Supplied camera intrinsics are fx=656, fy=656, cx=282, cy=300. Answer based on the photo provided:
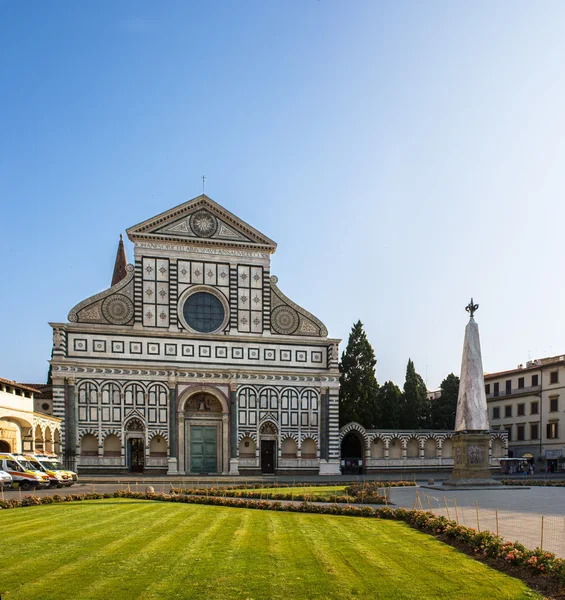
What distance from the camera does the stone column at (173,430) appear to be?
2000 inches

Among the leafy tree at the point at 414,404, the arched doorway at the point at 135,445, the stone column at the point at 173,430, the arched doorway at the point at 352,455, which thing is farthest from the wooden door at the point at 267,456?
the leafy tree at the point at 414,404

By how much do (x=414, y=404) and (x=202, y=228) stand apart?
100 feet

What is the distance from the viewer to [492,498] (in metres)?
28.0

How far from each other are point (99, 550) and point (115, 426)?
37.2m

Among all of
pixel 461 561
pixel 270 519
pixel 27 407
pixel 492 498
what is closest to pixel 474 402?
pixel 492 498

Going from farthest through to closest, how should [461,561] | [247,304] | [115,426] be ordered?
1. [247,304]
2. [115,426]
3. [461,561]

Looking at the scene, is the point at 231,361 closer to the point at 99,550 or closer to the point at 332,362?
the point at 332,362

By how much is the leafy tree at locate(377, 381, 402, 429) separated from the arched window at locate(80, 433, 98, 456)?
29447 mm

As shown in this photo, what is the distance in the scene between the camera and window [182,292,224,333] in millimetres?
54219

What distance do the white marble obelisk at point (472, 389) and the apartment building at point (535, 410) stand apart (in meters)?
31.2

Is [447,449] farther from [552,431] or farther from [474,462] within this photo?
[474,462]

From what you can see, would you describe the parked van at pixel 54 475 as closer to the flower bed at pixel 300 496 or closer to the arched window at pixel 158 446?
the flower bed at pixel 300 496

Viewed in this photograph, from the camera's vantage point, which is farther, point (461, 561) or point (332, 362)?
point (332, 362)

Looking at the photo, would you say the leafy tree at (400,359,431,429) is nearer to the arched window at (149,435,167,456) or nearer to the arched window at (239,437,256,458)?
the arched window at (239,437,256,458)
